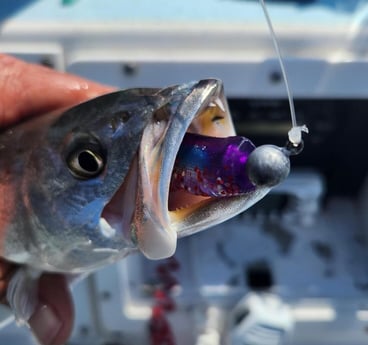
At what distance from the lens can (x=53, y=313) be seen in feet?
4.75

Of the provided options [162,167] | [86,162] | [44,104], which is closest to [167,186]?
[162,167]

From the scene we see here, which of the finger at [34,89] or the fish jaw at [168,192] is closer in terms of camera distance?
the fish jaw at [168,192]

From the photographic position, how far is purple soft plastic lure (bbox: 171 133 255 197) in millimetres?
975

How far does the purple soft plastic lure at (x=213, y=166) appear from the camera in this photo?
3.20ft


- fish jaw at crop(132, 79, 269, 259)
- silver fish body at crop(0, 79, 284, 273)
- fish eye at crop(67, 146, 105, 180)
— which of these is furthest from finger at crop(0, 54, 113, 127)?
fish jaw at crop(132, 79, 269, 259)

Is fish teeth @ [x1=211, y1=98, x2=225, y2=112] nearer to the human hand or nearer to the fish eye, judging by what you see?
the fish eye

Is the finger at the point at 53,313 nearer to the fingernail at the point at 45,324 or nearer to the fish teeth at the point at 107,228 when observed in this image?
the fingernail at the point at 45,324

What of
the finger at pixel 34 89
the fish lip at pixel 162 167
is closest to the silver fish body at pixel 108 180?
the fish lip at pixel 162 167

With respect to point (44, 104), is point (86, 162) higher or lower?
lower

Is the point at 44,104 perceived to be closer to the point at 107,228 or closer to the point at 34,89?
the point at 34,89

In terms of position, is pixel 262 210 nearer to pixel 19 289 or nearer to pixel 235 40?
pixel 235 40

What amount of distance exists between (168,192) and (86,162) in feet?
0.48

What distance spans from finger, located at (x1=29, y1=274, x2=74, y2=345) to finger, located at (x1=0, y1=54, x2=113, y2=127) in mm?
333

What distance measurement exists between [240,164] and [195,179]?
0.28 ft
